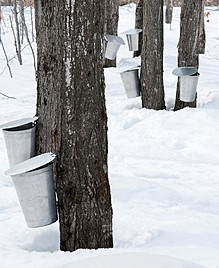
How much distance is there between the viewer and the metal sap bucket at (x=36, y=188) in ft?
7.26

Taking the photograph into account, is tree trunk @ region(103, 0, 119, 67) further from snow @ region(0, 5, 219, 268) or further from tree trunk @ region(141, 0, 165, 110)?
tree trunk @ region(141, 0, 165, 110)

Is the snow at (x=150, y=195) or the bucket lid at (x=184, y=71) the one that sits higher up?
the bucket lid at (x=184, y=71)

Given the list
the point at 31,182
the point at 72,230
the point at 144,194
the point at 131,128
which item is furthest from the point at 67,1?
the point at 131,128

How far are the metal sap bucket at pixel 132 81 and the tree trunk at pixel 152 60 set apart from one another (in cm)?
9

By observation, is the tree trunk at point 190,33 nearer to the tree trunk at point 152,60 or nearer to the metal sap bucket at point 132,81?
the tree trunk at point 152,60

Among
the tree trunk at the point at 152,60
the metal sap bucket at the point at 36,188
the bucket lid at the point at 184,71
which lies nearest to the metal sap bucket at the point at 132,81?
the tree trunk at the point at 152,60

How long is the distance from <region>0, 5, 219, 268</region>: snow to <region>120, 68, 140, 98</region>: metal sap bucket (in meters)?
0.23

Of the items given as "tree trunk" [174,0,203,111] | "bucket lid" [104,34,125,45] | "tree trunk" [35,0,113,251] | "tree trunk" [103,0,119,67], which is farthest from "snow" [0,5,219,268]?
"tree trunk" [103,0,119,67]

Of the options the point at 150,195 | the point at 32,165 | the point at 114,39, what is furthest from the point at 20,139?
the point at 114,39

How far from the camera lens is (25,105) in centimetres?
746

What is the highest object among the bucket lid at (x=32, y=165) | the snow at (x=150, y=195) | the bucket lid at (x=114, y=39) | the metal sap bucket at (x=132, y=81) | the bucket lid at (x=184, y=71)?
the bucket lid at (x=114, y=39)

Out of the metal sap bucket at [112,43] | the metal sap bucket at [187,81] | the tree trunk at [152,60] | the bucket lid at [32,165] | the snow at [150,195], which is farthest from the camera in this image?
the metal sap bucket at [112,43]

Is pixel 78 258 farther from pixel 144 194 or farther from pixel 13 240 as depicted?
pixel 144 194

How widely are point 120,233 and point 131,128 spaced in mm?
2900
